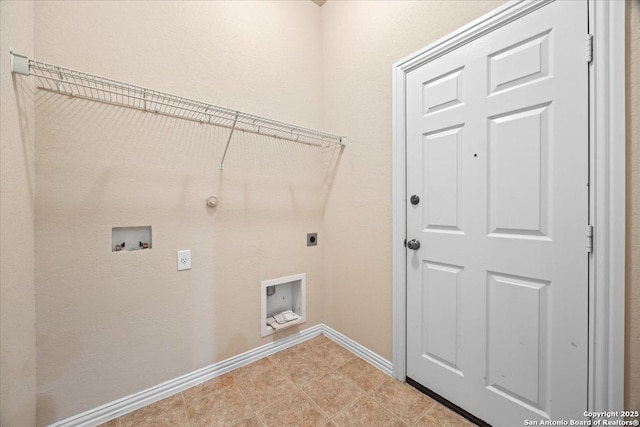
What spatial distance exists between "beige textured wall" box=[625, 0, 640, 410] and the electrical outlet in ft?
6.59

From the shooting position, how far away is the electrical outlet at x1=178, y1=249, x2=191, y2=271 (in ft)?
4.94

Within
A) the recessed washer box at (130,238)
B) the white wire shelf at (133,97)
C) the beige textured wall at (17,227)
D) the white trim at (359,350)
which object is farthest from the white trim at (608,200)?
the beige textured wall at (17,227)

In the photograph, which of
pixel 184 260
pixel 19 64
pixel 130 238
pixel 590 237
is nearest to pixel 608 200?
pixel 590 237

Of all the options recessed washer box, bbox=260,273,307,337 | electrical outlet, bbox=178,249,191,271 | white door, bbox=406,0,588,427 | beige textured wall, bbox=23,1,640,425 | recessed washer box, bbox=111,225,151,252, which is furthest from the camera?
recessed washer box, bbox=260,273,307,337

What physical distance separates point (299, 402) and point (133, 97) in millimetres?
1866

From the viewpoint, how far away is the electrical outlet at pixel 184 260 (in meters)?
1.51

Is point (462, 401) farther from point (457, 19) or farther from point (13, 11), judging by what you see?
point (13, 11)

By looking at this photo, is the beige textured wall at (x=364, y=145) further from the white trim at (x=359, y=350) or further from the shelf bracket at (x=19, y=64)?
the shelf bracket at (x=19, y=64)

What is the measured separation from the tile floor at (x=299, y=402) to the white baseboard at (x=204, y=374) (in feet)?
0.11

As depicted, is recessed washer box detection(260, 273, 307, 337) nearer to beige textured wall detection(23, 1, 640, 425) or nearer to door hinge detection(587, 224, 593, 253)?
beige textured wall detection(23, 1, 640, 425)

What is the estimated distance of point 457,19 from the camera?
4.33 feet

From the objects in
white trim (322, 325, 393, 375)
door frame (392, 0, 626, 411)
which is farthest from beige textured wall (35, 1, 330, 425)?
door frame (392, 0, 626, 411)

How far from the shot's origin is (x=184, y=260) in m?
1.52

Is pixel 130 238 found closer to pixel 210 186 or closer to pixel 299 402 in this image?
pixel 210 186
